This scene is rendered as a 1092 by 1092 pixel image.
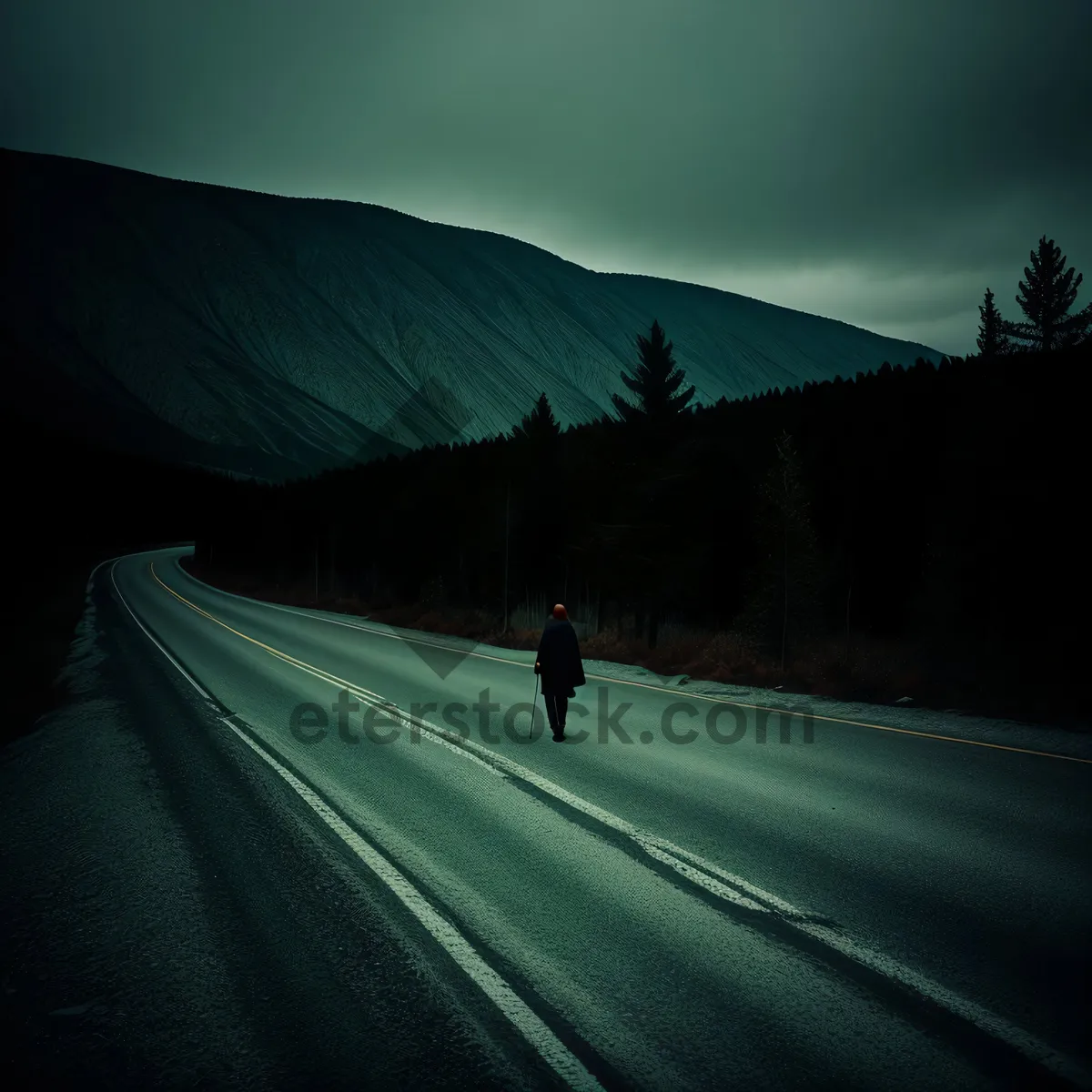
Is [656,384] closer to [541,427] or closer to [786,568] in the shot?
[786,568]

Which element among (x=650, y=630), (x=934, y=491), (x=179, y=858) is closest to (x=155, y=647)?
(x=650, y=630)

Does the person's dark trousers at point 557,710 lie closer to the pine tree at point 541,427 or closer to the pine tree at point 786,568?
the pine tree at point 786,568

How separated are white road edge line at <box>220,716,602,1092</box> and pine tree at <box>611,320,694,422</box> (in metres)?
19.1

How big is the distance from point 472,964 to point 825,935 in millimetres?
2039

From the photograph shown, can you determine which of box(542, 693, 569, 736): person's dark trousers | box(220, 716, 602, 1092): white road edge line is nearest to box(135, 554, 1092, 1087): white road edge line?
box(542, 693, 569, 736): person's dark trousers

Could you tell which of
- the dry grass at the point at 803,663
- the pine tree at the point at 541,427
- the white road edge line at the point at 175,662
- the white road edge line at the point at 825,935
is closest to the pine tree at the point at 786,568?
the dry grass at the point at 803,663

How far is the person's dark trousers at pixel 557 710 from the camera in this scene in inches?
352

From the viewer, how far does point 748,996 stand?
3527 millimetres

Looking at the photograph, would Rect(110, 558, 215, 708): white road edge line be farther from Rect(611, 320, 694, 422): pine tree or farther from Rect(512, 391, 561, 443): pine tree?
Rect(512, 391, 561, 443): pine tree

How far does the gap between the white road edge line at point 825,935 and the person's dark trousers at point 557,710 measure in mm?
1276

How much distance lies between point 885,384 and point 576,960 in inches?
1008
